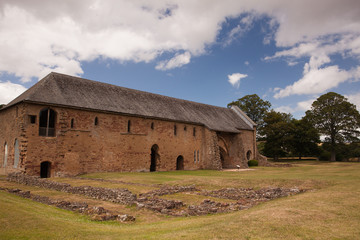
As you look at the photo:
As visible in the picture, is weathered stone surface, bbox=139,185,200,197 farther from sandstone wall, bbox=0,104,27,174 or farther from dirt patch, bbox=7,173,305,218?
sandstone wall, bbox=0,104,27,174

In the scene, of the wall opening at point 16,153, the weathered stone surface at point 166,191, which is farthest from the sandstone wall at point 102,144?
the weathered stone surface at point 166,191

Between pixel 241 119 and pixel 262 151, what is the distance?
48.9ft

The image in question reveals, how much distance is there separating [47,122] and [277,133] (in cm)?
Answer: 4288

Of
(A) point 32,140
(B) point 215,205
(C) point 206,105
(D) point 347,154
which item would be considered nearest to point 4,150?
(A) point 32,140

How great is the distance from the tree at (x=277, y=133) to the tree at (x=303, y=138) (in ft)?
3.12

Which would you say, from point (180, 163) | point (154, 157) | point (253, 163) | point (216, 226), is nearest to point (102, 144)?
point (154, 157)

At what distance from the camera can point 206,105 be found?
4431 cm

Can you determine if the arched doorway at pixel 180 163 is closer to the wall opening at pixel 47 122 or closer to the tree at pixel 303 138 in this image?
the wall opening at pixel 47 122

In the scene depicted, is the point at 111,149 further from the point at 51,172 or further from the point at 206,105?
the point at 206,105

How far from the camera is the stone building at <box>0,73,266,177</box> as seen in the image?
23.3 metres

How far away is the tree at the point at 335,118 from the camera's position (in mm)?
48812

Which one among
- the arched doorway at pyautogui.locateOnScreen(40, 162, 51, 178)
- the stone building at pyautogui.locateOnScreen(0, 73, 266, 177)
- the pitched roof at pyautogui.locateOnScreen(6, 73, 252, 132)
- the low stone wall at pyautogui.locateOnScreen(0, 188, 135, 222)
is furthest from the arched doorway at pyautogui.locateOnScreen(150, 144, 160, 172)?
the low stone wall at pyautogui.locateOnScreen(0, 188, 135, 222)

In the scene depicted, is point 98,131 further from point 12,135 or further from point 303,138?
point 303,138

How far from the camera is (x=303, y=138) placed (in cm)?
5250
